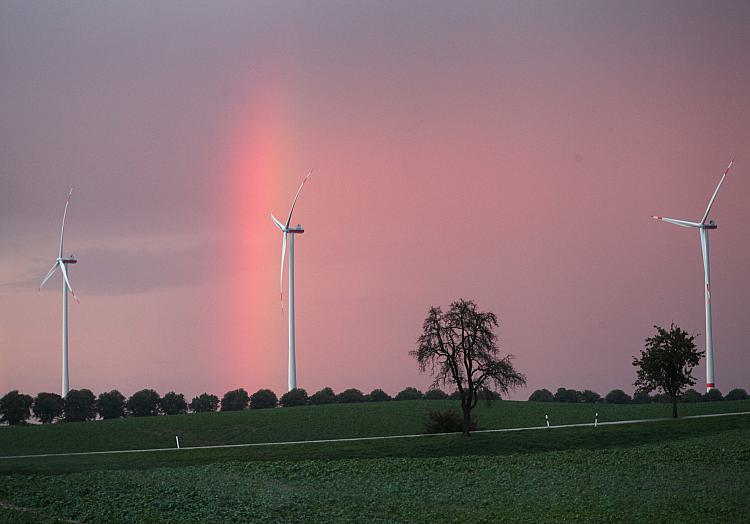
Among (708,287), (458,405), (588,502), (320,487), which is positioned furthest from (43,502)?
(708,287)

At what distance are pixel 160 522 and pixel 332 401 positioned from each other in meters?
89.2

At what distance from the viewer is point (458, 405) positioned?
108375 mm

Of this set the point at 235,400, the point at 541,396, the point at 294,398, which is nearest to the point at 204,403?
the point at 235,400

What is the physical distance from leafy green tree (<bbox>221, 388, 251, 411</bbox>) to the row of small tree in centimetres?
4013

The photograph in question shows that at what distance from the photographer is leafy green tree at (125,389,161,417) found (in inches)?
4828

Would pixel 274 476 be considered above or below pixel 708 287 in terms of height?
below

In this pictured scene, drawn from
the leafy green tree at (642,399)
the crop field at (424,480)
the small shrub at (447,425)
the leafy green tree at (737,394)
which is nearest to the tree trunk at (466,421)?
the crop field at (424,480)

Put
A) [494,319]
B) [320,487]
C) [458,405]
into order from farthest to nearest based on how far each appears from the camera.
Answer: [458,405] → [494,319] → [320,487]

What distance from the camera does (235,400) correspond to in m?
128

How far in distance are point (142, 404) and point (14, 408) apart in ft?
51.0

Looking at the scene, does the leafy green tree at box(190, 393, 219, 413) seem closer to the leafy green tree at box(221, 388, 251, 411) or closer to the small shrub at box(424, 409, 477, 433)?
the leafy green tree at box(221, 388, 251, 411)

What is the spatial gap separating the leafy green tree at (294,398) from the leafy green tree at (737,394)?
176ft

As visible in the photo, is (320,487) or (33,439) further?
(33,439)

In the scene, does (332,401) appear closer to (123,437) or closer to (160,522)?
(123,437)
